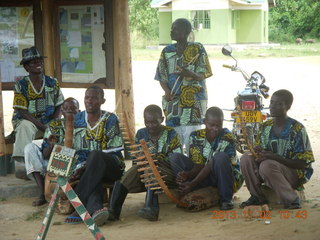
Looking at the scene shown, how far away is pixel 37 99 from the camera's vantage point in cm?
733

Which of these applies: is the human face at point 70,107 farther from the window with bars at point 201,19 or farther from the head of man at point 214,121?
the window with bars at point 201,19

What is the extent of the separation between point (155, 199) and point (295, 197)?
1282 millimetres

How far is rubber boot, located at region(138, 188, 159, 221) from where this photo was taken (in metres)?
5.96

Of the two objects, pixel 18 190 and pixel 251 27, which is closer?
pixel 18 190

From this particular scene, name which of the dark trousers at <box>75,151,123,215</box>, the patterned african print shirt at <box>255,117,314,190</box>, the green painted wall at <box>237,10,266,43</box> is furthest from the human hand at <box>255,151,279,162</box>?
the green painted wall at <box>237,10,266,43</box>

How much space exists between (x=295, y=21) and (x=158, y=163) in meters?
38.9

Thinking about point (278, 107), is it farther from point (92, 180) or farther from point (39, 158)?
point (39, 158)

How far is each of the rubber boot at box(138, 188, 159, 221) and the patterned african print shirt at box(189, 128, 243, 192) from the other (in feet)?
2.07

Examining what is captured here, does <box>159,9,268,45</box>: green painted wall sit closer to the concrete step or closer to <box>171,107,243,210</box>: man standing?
the concrete step

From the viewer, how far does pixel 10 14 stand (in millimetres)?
8469

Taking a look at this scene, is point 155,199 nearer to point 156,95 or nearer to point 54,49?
point 54,49

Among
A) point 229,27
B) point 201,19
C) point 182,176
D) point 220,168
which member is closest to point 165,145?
point 182,176

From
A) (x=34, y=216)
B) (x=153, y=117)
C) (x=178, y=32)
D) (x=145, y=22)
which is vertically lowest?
(x=34, y=216)

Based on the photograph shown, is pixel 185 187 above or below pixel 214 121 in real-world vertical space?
below
